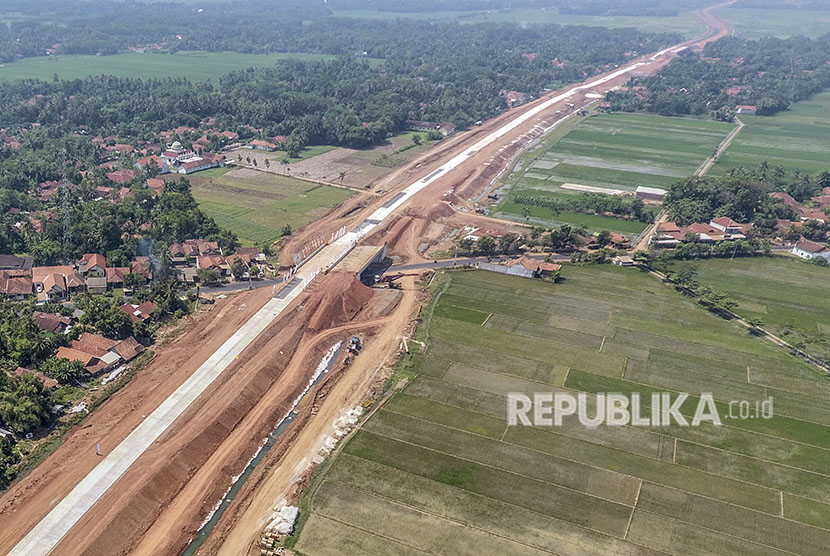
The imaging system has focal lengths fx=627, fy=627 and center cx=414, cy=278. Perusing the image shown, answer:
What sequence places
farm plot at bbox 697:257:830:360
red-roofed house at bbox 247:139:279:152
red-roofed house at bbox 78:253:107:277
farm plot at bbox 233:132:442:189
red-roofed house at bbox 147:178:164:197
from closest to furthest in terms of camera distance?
1. farm plot at bbox 697:257:830:360
2. red-roofed house at bbox 78:253:107:277
3. red-roofed house at bbox 147:178:164:197
4. farm plot at bbox 233:132:442:189
5. red-roofed house at bbox 247:139:279:152

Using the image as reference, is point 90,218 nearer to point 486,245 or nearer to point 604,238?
point 486,245

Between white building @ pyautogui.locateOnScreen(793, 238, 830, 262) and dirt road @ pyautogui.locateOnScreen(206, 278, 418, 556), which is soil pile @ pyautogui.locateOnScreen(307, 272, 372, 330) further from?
white building @ pyautogui.locateOnScreen(793, 238, 830, 262)

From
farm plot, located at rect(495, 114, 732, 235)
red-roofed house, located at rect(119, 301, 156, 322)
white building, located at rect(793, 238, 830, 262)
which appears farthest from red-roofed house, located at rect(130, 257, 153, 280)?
white building, located at rect(793, 238, 830, 262)

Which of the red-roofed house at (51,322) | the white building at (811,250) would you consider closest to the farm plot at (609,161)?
the white building at (811,250)

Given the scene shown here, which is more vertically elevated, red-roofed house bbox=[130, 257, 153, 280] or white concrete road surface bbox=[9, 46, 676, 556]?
red-roofed house bbox=[130, 257, 153, 280]

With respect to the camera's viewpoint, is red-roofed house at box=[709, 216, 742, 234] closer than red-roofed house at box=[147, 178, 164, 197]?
Yes

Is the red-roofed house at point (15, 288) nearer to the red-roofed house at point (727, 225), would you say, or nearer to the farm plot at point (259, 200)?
the farm plot at point (259, 200)

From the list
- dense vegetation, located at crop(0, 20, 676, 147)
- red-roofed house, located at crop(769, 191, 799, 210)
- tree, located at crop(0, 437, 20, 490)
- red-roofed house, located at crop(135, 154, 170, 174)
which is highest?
dense vegetation, located at crop(0, 20, 676, 147)

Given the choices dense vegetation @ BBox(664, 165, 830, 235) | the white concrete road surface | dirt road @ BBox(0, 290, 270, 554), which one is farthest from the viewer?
dense vegetation @ BBox(664, 165, 830, 235)

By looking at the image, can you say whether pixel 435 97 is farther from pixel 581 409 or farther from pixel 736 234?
pixel 581 409
